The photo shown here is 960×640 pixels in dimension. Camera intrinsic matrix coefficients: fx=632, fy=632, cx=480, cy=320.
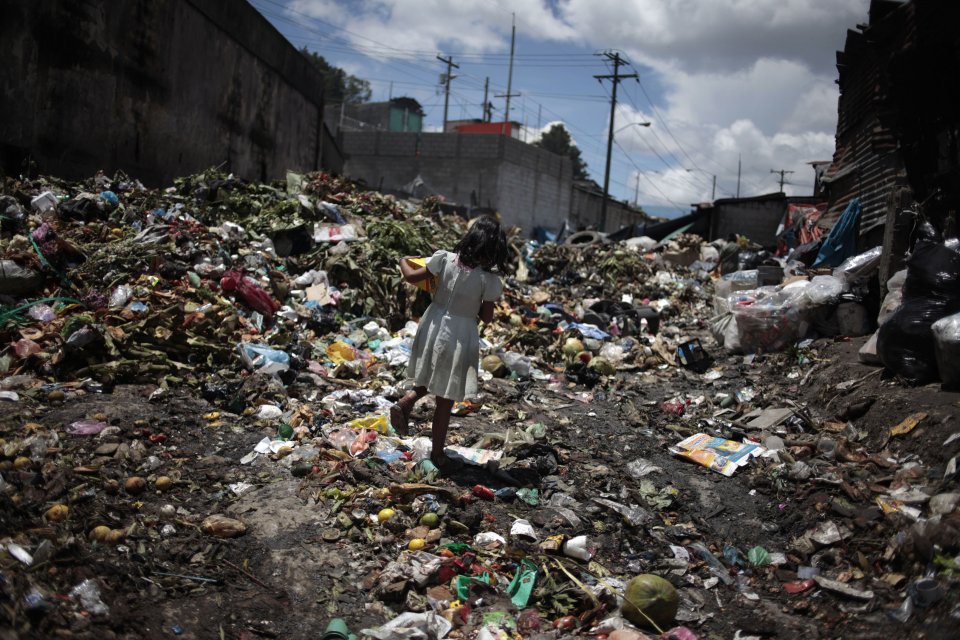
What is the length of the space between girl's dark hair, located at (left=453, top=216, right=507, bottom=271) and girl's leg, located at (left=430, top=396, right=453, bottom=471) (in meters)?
0.76

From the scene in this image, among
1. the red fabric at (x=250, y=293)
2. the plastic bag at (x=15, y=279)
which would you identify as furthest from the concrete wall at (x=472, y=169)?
the plastic bag at (x=15, y=279)

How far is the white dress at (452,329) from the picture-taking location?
335 cm

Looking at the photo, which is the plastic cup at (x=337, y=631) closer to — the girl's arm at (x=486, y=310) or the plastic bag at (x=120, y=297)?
the girl's arm at (x=486, y=310)

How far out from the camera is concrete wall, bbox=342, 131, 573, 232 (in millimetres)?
24062

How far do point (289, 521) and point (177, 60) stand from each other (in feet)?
25.2

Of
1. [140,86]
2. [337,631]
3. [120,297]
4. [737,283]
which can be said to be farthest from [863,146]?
[140,86]

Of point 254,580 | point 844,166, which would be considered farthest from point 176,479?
point 844,166

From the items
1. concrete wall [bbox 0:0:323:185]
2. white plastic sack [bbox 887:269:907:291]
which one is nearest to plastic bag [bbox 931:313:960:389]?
white plastic sack [bbox 887:269:907:291]

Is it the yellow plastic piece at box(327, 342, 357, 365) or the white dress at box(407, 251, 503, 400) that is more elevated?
the white dress at box(407, 251, 503, 400)

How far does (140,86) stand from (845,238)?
9201 mm

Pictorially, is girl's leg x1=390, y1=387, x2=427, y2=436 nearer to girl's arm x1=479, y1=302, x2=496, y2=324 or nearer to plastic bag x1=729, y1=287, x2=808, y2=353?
girl's arm x1=479, y1=302, x2=496, y2=324

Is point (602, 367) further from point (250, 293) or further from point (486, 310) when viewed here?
point (250, 293)

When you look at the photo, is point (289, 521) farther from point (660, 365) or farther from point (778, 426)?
point (660, 365)

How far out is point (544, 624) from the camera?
239 centimetres
